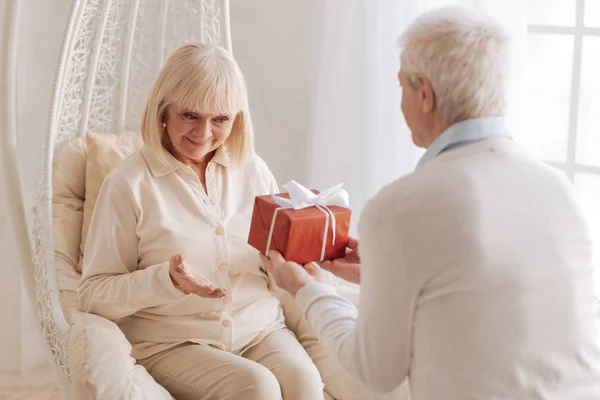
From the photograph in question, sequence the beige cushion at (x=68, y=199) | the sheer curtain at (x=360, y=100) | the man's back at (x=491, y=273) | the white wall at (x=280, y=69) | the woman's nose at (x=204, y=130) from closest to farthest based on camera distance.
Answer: the man's back at (x=491, y=273) → the woman's nose at (x=204, y=130) → the beige cushion at (x=68, y=199) → the sheer curtain at (x=360, y=100) → the white wall at (x=280, y=69)

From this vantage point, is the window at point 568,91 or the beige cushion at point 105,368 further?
the window at point 568,91

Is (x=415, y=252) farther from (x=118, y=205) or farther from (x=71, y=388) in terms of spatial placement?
(x=71, y=388)

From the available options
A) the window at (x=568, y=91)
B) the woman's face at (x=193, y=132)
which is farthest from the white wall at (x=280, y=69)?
the woman's face at (x=193, y=132)

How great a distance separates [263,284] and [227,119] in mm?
456

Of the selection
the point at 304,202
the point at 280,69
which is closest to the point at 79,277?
the point at 304,202

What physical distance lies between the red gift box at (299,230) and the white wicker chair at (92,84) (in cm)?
62

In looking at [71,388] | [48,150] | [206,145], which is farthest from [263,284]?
[48,150]

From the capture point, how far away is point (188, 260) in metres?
2.06

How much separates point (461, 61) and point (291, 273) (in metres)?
0.62

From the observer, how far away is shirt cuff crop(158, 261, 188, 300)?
1.91 m

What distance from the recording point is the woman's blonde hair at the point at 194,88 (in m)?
2.04

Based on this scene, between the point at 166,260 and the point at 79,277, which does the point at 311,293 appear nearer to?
the point at 166,260

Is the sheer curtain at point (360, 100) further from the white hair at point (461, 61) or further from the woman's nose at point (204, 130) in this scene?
the white hair at point (461, 61)

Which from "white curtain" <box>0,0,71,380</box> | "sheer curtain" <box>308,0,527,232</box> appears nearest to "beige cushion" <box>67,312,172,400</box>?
"white curtain" <box>0,0,71,380</box>
